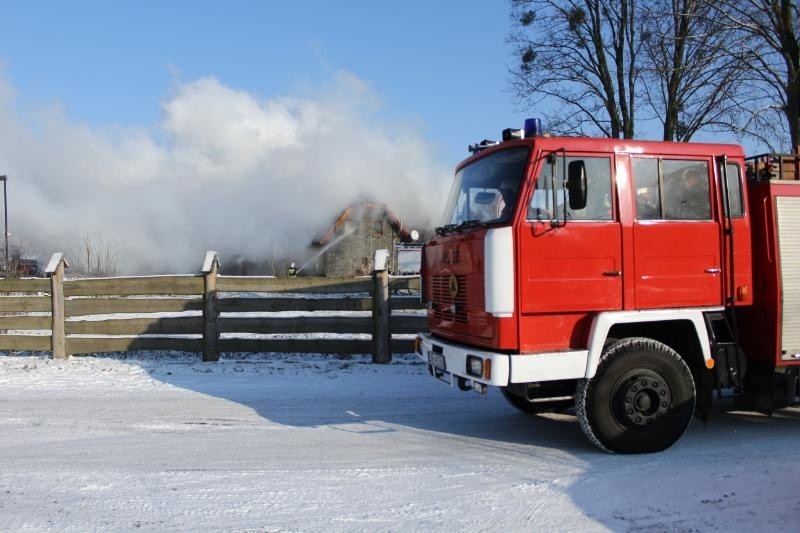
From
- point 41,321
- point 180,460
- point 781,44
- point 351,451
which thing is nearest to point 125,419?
point 180,460

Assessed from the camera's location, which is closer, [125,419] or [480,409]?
[125,419]

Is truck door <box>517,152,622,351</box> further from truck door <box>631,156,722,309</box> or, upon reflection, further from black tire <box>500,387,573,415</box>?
black tire <box>500,387,573,415</box>

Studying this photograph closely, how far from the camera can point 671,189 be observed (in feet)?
17.1

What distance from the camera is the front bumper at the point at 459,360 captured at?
474cm

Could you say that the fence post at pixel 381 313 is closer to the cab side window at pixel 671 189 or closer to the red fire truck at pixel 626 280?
the red fire truck at pixel 626 280

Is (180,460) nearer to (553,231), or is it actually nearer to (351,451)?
(351,451)

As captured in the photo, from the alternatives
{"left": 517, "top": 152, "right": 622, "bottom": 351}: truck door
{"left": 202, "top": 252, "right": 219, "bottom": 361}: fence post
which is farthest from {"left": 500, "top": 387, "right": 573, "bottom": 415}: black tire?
{"left": 202, "top": 252, "right": 219, "bottom": 361}: fence post

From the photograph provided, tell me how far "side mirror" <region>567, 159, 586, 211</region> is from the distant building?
17.1m

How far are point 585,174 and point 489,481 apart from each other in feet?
7.83

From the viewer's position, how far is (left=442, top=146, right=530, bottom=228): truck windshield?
5.01 m

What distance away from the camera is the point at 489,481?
452 cm

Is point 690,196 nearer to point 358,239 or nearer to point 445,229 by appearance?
point 445,229

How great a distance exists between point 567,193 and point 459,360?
5.20ft

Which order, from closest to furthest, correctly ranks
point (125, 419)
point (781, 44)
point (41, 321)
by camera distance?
point (125, 419)
point (41, 321)
point (781, 44)
